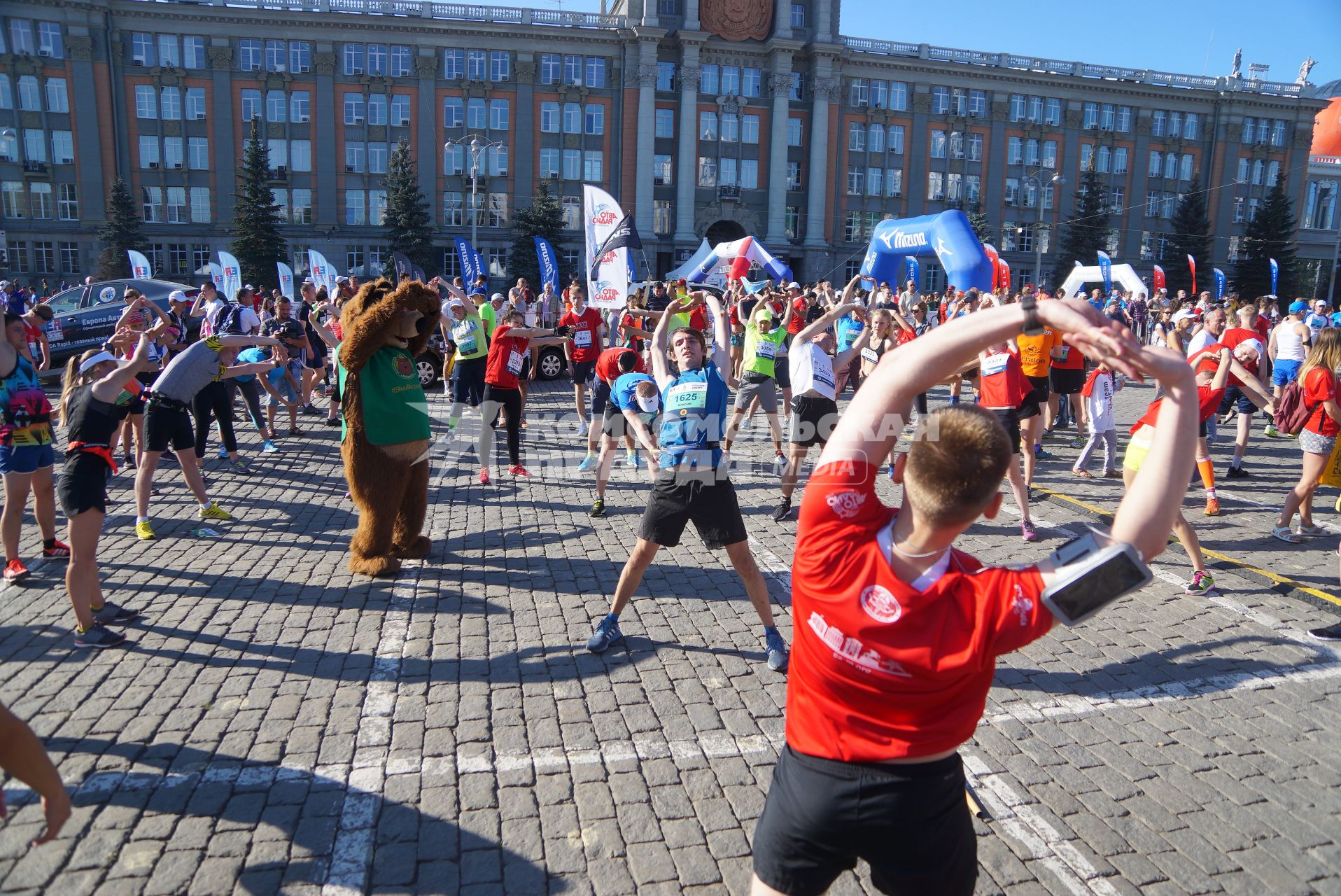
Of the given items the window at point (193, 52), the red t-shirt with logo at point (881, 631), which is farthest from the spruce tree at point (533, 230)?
the red t-shirt with logo at point (881, 631)

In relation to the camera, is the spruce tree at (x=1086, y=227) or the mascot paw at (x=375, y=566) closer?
the mascot paw at (x=375, y=566)

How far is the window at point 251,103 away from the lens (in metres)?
48.7

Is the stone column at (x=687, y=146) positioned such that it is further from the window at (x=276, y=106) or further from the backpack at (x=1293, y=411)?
the backpack at (x=1293, y=411)

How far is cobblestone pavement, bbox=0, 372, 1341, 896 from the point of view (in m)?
3.19

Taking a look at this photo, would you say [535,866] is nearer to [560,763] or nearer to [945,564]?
[560,763]

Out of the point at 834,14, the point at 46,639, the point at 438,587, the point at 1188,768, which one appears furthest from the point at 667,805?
the point at 834,14

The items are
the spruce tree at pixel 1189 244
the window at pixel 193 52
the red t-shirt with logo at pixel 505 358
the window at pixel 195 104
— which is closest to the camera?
the red t-shirt with logo at pixel 505 358

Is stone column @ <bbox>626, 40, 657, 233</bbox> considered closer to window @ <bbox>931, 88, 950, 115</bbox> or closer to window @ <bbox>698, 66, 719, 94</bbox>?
window @ <bbox>698, 66, 719, 94</bbox>

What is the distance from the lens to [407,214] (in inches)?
1811

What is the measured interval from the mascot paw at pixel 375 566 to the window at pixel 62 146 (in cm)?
5448

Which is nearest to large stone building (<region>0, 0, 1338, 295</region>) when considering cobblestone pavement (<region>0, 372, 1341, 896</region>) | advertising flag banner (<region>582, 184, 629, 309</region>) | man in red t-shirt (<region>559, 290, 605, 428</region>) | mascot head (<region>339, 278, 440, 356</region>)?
advertising flag banner (<region>582, 184, 629, 309</region>)

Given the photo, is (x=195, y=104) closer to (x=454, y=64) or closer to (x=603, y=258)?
(x=454, y=64)

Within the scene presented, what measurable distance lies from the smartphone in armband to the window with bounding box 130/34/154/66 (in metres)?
59.8

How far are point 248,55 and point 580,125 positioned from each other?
1960 cm
